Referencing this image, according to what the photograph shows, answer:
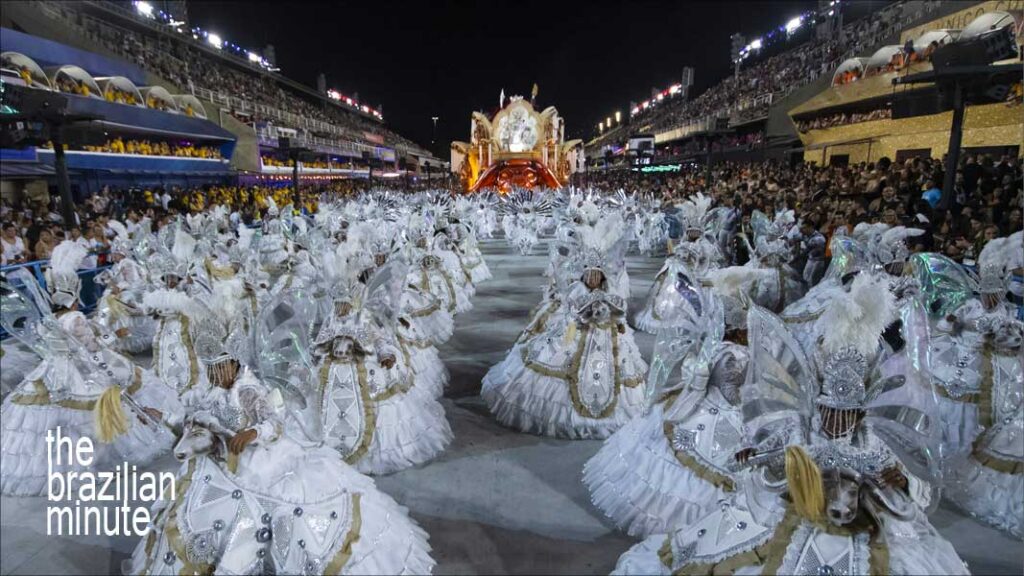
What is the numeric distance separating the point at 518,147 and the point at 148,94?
68.0 feet

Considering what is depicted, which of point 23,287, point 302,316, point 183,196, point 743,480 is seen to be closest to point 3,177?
point 183,196

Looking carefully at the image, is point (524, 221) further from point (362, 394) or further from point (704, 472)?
point (704, 472)

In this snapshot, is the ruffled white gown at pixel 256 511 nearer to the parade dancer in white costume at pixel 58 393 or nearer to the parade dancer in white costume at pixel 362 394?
the parade dancer in white costume at pixel 362 394

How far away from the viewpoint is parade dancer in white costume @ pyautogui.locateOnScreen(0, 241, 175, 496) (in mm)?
5414

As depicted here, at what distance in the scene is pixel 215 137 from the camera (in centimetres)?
2958

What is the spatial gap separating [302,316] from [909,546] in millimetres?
4129

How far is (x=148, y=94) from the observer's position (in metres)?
26.2

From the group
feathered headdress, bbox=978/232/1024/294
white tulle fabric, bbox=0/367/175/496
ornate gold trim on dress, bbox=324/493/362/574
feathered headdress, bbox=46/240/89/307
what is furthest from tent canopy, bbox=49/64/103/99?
feathered headdress, bbox=978/232/1024/294

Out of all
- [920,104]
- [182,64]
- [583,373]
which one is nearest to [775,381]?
[583,373]

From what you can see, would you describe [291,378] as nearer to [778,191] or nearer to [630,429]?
[630,429]

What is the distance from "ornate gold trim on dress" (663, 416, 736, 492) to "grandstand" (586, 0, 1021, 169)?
1533cm

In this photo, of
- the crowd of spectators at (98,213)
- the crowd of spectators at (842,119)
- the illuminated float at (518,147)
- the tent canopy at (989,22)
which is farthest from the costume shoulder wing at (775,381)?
the illuminated float at (518,147)

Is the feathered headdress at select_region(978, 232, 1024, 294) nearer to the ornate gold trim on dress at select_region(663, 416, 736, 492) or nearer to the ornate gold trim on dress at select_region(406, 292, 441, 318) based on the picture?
the ornate gold trim on dress at select_region(663, 416, 736, 492)

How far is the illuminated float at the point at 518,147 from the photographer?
39000mm
